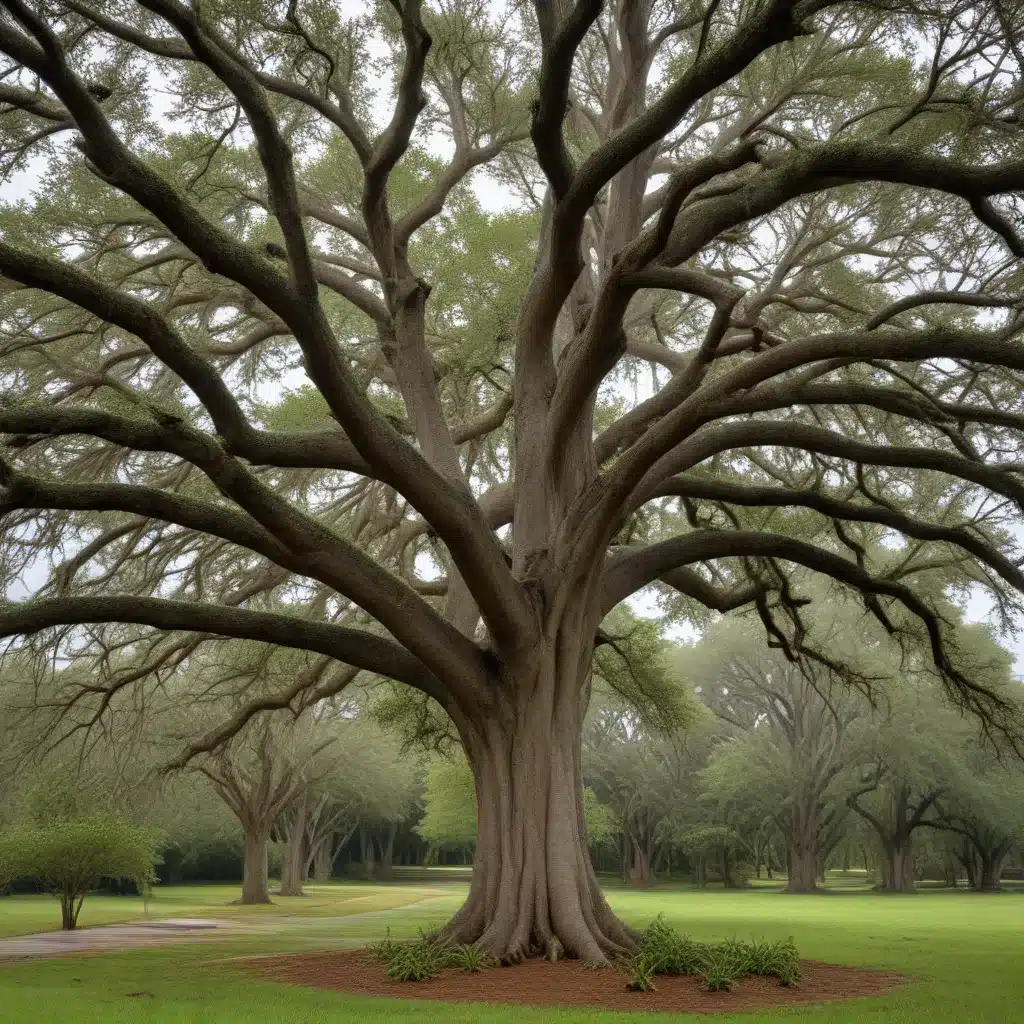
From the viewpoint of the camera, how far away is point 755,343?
32.7 feet

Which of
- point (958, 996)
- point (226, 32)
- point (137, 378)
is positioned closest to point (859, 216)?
point (226, 32)

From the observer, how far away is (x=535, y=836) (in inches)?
450

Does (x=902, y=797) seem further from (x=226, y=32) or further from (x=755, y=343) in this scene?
(x=226, y=32)

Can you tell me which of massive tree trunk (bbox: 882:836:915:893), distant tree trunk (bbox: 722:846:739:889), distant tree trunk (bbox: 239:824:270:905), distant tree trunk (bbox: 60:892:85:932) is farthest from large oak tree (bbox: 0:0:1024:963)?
distant tree trunk (bbox: 722:846:739:889)

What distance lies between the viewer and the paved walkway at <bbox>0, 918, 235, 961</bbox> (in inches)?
609

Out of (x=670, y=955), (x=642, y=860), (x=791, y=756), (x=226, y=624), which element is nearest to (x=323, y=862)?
(x=642, y=860)

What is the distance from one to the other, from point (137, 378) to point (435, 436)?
18.9ft

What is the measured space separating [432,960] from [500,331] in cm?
867

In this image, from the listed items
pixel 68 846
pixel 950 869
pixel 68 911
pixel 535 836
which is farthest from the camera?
pixel 950 869

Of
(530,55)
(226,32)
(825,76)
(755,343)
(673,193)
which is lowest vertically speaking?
(755,343)

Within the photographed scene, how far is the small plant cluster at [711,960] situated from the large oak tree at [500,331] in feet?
2.18

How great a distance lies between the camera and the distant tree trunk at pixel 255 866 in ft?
102

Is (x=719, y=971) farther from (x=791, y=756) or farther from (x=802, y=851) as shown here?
(x=802, y=851)

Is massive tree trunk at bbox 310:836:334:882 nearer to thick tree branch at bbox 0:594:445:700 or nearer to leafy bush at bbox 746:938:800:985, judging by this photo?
thick tree branch at bbox 0:594:445:700
